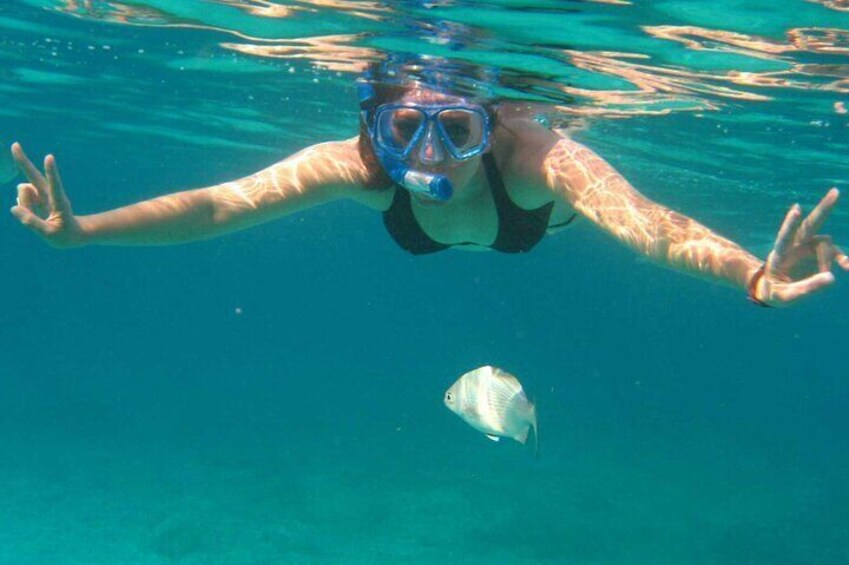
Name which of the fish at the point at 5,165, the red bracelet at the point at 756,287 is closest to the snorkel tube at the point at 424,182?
the red bracelet at the point at 756,287

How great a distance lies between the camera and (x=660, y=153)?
21.6 metres

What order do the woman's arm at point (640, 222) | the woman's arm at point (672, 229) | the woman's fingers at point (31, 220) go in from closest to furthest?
the woman's arm at point (672, 229) < the woman's arm at point (640, 222) < the woman's fingers at point (31, 220)

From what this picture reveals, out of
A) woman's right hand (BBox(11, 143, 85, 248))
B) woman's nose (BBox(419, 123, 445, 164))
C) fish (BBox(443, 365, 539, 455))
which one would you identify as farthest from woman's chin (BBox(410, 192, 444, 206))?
woman's right hand (BBox(11, 143, 85, 248))

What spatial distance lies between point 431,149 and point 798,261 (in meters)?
3.18

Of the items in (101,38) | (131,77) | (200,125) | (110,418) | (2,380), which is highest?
(101,38)

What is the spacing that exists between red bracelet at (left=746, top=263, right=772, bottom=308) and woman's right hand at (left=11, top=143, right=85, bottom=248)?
4103 mm

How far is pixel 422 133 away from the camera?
6.12m

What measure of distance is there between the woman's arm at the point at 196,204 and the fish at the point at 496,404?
226cm

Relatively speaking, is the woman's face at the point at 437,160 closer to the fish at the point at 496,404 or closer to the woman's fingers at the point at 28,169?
the fish at the point at 496,404

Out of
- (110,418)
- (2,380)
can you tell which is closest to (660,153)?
(110,418)

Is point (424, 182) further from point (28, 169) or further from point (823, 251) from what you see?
point (823, 251)

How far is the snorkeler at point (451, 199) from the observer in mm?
4289

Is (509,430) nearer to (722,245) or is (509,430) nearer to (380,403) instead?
(722,245)

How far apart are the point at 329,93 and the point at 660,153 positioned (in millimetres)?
10238
